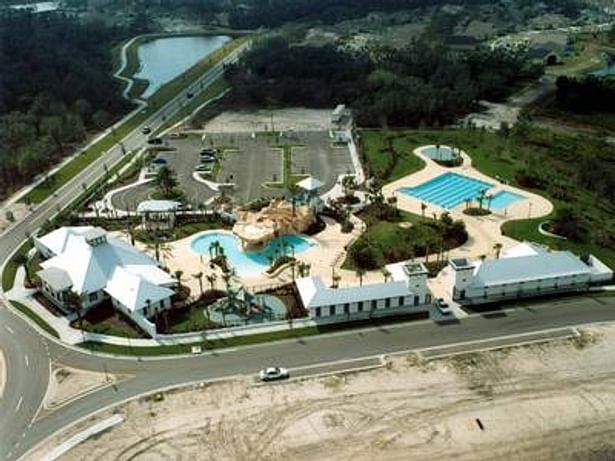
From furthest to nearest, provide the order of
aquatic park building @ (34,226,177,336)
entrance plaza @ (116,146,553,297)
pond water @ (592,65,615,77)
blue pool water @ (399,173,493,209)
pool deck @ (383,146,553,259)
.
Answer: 1. pond water @ (592,65,615,77)
2. blue pool water @ (399,173,493,209)
3. pool deck @ (383,146,553,259)
4. entrance plaza @ (116,146,553,297)
5. aquatic park building @ (34,226,177,336)

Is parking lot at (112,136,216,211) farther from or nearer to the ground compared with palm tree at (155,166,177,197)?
nearer to the ground

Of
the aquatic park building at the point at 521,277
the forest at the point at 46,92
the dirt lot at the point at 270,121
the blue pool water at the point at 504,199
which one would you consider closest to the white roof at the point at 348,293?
the aquatic park building at the point at 521,277

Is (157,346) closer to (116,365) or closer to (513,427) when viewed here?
(116,365)

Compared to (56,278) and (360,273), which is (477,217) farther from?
(56,278)

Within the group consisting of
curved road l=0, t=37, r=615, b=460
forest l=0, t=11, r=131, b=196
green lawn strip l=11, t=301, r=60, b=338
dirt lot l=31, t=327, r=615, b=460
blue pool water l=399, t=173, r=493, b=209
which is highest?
forest l=0, t=11, r=131, b=196

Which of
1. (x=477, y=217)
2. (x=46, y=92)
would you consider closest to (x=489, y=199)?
(x=477, y=217)

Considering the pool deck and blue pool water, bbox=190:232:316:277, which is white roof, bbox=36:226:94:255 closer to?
blue pool water, bbox=190:232:316:277

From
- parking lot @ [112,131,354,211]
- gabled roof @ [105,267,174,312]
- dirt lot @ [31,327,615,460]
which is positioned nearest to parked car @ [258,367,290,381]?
dirt lot @ [31,327,615,460]

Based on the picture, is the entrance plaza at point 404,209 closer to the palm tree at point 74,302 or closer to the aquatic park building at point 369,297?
the aquatic park building at point 369,297
